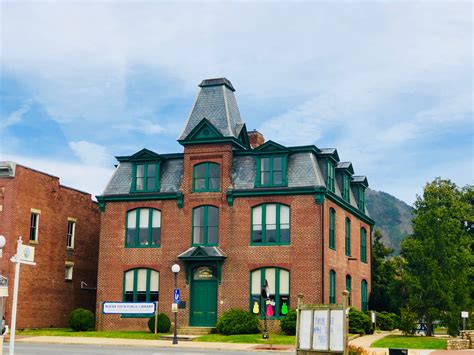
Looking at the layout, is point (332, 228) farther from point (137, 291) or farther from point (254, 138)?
point (137, 291)

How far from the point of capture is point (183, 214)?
43.3 metres

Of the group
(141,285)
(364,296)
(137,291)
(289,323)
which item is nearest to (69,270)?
(137,291)

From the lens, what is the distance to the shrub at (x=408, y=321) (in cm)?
3850

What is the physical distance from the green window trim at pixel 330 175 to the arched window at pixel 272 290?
6.15 metres

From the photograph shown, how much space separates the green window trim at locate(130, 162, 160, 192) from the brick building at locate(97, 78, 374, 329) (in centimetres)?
6

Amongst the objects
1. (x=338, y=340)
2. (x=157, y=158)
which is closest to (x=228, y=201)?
(x=157, y=158)

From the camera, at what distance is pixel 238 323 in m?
39.1

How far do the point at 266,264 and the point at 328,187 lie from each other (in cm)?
617

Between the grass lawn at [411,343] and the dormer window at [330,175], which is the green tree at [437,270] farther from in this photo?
the dormer window at [330,175]

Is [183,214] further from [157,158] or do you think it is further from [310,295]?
[310,295]

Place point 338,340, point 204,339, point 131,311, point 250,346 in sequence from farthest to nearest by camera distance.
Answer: point 131,311
point 204,339
point 250,346
point 338,340

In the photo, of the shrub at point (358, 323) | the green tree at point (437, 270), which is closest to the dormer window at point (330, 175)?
the green tree at point (437, 270)

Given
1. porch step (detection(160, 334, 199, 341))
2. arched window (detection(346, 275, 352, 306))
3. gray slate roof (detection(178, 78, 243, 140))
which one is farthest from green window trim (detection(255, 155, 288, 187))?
porch step (detection(160, 334, 199, 341))

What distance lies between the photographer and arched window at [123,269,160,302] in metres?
43.4
